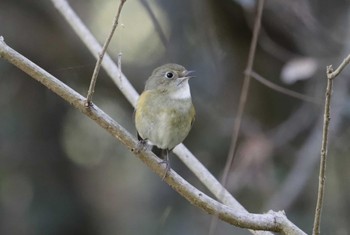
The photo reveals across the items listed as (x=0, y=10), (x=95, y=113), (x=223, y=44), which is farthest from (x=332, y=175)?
(x=95, y=113)

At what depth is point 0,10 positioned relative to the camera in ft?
18.2

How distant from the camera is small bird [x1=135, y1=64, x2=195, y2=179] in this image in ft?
11.3

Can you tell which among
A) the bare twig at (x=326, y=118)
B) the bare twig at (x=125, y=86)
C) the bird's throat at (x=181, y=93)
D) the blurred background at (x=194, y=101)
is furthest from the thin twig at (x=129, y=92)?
the blurred background at (x=194, y=101)

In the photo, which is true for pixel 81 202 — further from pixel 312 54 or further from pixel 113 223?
pixel 312 54

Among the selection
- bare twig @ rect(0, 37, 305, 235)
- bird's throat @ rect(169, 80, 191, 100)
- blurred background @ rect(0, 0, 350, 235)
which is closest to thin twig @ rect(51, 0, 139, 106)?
bird's throat @ rect(169, 80, 191, 100)

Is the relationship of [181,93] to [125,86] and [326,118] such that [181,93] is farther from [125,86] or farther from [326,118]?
[326,118]

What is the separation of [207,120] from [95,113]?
9.93 feet

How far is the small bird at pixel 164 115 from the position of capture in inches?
136

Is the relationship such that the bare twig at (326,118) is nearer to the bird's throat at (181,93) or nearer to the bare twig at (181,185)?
the bare twig at (181,185)

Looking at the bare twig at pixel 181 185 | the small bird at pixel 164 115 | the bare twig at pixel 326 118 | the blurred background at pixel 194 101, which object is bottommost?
the bare twig at pixel 181 185

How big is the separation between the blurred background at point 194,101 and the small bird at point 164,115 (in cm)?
148

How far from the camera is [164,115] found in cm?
350

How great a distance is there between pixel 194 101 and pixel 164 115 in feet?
6.54

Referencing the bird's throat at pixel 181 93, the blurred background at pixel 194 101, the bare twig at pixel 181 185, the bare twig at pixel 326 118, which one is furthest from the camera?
the blurred background at pixel 194 101
